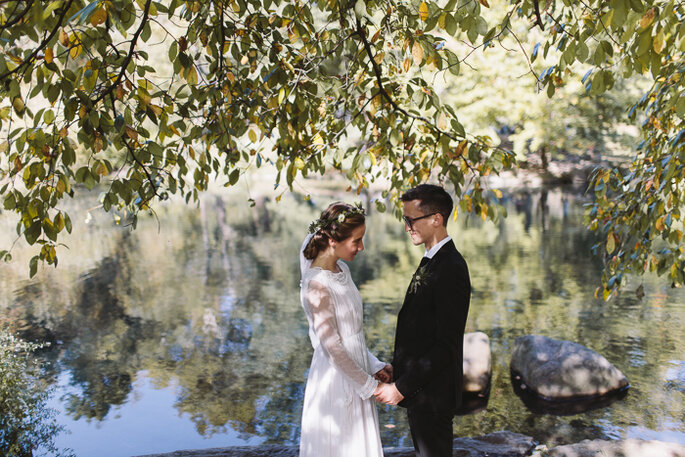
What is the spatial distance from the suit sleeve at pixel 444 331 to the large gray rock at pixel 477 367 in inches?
203

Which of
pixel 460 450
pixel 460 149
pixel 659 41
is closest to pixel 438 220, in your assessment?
pixel 460 149

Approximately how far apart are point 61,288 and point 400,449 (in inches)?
500

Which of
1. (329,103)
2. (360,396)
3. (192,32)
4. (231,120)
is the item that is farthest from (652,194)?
(192,32)

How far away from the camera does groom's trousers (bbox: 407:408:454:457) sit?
3.27 m

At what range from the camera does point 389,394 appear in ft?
10.8

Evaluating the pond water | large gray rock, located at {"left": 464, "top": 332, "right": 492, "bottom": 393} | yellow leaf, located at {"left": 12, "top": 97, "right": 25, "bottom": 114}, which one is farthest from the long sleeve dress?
large gray rock, located at {"left": 464, "top": 332, "right": 492, "bottom": 393}

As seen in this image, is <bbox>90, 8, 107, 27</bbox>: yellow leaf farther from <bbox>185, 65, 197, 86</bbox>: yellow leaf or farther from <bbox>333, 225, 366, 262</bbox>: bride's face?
<bbox>333, 225, 366, 262</bbox>: bride's face

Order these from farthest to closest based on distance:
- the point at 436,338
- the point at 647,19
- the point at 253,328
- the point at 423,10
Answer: the point at 253,328 → the point at 423,10 → the point at 436,338 → the point at 647,19

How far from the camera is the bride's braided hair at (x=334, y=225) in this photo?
331 centimetres

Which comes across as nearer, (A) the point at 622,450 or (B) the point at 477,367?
(A) the point at 622,450

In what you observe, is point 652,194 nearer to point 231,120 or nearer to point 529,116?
point 231,120

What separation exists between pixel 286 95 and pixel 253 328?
8.69 meters

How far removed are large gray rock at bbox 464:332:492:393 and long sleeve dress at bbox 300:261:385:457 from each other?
195 inches

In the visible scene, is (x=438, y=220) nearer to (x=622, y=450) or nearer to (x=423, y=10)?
(x=423, y=10)
